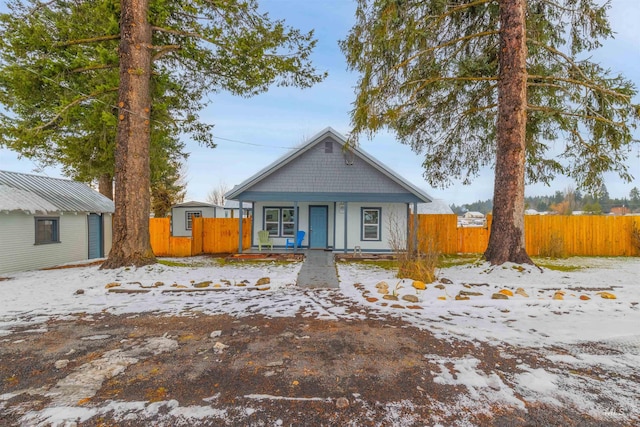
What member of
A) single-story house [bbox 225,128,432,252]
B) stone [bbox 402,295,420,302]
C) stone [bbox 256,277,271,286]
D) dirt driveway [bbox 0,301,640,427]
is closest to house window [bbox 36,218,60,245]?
single-story house [bbox 225,128,432,252]

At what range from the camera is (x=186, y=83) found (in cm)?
1092

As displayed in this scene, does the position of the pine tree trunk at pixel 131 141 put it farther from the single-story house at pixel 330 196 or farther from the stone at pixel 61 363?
the stone at pixel 61 363

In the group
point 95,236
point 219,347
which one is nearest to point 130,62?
point 219,347

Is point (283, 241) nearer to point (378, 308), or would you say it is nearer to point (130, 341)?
point (378, 308)

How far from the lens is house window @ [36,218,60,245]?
11266 mm

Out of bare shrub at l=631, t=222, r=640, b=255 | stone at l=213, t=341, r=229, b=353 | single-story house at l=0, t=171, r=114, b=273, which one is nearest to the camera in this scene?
stone at l=213, t=341, r=229, b=353

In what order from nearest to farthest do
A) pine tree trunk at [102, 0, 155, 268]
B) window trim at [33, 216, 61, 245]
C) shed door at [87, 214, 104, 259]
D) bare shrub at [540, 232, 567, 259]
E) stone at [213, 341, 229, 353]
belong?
stone at [213, 341, 229, 353] → pine tree trunk at [102, 0, 155, 268] → window trim at [33, 216, 61, 245] → bare shrub at [540, 232, 567, 259] → shed door at [87, 214, 104, 259]

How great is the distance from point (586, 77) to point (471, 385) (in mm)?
9301

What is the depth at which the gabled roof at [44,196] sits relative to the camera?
10080 millimetres

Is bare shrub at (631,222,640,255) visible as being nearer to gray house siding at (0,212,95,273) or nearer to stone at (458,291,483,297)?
stone at (458,291,483,297)

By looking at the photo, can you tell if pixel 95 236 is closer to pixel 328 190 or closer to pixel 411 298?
pixel 328 190

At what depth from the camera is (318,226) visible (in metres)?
14.1

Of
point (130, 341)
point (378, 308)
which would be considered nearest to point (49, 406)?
point (130, 341)

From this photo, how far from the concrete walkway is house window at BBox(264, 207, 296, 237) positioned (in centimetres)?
235
